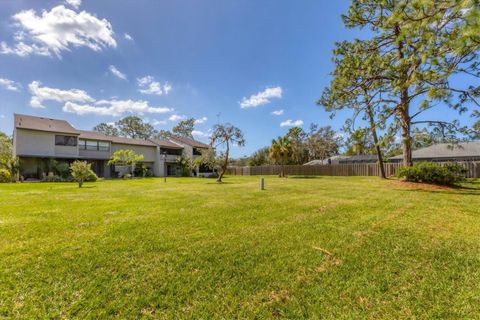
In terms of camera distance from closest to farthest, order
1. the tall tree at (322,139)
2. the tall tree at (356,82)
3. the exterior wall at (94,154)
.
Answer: the tall tree at (356,82)
the exterior wall at (94,154)
the tall tree at (322,139)

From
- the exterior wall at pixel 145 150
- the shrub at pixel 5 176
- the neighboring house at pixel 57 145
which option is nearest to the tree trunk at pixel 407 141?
the neighboring house at pixel 57 145

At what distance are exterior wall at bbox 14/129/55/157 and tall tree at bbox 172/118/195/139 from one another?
29816 millimetres

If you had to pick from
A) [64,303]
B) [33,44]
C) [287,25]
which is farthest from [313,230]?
[33,44]

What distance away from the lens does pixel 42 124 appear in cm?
2533

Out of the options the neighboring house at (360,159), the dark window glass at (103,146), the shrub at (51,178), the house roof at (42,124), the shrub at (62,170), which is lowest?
the shrub at (51,178)

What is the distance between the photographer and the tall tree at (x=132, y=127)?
51344mm

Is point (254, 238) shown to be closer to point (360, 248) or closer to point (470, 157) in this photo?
point (360, 248)

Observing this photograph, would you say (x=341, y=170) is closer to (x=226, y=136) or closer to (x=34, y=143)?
(x=226, y=136)

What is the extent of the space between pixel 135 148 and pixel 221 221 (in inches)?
1235

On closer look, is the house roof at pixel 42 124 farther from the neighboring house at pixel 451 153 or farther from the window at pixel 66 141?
the neighboring house at pixel 451 153

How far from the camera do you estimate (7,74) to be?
53.0 ft

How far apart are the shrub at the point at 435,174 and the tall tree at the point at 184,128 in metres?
46.9

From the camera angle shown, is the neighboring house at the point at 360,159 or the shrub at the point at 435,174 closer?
the shrub at the point at 435,174

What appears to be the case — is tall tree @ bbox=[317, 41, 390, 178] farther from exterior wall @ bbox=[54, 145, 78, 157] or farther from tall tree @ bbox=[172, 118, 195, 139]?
tall tree @ bbox=[172, 118, 195, 139]
